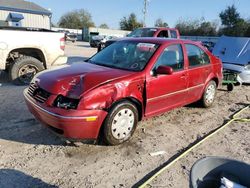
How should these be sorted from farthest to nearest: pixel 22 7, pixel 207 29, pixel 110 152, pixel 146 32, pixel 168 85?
1. pixel 207 29
2. pixel 22 7
3. pixel 146 32
4. pixel 168 85
5. pixel 110 152

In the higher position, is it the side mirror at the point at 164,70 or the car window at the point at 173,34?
the car window at the point at 173,34

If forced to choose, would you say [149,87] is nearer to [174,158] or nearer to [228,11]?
[174,158]

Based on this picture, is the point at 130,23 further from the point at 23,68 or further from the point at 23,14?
the point at 23,68

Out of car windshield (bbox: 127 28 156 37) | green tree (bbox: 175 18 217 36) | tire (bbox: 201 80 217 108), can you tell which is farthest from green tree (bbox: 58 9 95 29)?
tire (bbox: 201 80 217 108)

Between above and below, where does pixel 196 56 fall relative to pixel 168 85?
above

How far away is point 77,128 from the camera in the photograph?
3562 millimetres

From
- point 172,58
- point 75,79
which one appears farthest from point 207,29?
point 75,79

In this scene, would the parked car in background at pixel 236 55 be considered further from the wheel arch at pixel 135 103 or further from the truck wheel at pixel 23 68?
the truck wheel at pixel 23 68

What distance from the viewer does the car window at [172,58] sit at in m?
4.61

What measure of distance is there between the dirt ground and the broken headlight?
73 centimetres

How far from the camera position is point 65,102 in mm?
3615

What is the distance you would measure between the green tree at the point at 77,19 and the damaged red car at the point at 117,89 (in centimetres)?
7426

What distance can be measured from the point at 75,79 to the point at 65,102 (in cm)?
45

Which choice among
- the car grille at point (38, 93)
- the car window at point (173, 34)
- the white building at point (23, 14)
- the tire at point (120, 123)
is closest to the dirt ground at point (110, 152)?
the tire at point (120, 123)
